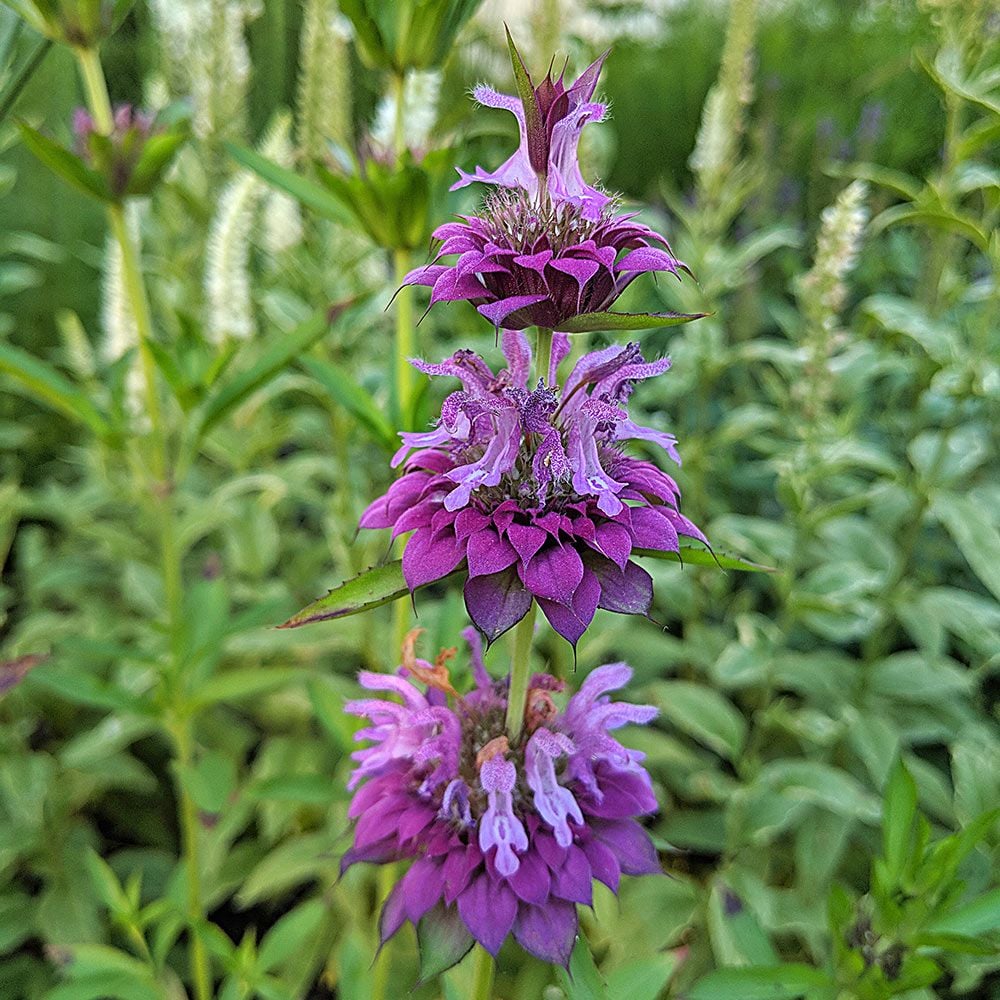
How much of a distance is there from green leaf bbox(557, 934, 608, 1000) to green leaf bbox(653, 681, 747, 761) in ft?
2.20

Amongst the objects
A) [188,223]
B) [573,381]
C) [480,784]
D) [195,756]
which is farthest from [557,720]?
[188,223]

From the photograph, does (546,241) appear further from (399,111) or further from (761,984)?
(761,984)

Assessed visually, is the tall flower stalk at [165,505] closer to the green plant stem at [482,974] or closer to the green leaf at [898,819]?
the green plant stem at [482,974]

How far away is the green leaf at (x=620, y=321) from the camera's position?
50 cm

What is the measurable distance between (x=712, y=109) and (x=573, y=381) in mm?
1193

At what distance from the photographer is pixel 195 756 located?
148 centimetres

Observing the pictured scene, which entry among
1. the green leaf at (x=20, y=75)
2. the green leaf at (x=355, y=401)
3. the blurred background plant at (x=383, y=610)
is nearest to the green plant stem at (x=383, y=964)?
the blurred background plant at (x=383, y=610)

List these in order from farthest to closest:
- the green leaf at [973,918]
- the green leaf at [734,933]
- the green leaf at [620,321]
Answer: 1. the green leaf at [734,933]
2. the green leaf at [973,918]
3. the green leaf at [620,321]

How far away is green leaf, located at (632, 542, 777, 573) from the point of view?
0.55 meters

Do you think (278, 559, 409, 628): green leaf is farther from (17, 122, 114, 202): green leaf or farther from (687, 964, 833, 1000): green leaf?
(17, 122, 114, 202): green leaf

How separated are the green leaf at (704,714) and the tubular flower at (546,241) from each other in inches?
35.8

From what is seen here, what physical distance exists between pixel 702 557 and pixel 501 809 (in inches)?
9.4

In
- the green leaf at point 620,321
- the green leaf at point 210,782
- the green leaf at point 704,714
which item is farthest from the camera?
the green leaf at point 704,714

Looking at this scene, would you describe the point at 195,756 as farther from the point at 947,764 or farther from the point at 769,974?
the point at 947,764
